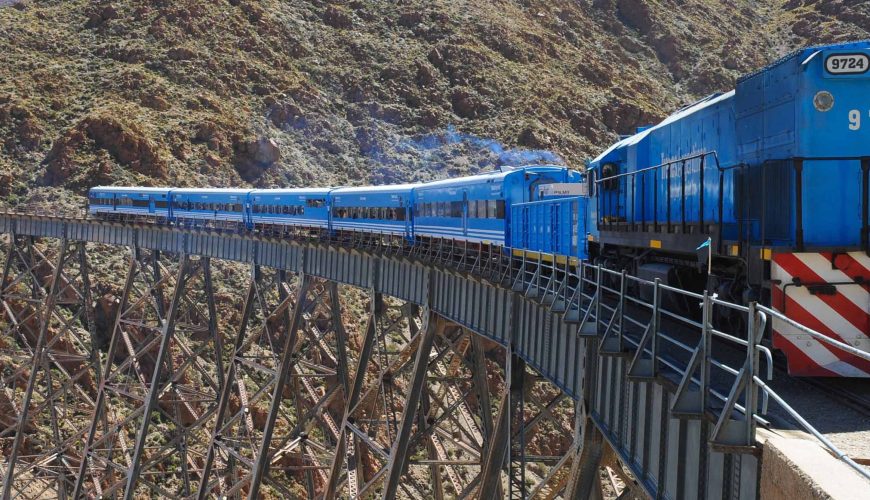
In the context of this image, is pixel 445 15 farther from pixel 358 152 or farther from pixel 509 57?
pixel 358 152

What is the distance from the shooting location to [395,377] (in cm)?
2295

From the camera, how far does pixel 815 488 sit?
180 inches

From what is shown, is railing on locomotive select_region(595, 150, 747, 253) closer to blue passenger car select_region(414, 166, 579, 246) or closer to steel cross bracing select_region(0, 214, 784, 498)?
steel cross bracing select_region(0, 214, 784, 498)

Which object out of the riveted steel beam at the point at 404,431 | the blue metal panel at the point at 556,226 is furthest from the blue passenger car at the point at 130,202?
the riveted steel beam at the point at 404,431

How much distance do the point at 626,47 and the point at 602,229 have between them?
240 feet

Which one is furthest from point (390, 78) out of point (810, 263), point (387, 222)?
point (810, 263)

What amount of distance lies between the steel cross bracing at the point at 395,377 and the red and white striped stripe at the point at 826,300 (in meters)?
0.97

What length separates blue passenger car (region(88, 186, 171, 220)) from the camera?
128ft

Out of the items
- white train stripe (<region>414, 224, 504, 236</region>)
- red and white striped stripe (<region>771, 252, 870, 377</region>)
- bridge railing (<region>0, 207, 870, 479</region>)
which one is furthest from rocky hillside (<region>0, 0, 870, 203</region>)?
red and white striped stripe (<region>771, 252, 870, 377</region>)

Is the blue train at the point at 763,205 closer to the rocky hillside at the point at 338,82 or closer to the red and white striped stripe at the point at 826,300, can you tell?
the red and white striped stripe at the point at 826,300

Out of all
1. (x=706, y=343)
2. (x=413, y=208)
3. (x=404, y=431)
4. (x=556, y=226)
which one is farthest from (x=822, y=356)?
(x=413, y=208)

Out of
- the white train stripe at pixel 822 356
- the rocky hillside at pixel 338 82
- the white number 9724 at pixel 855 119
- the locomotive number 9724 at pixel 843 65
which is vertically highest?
the rocky hillside at pixel 338 82

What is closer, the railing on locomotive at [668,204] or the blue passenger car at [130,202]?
the railing on locomotive at [668,204]

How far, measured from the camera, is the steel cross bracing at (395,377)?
775 centimetres
